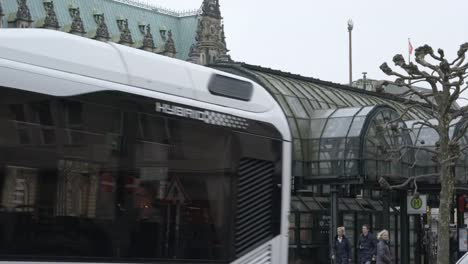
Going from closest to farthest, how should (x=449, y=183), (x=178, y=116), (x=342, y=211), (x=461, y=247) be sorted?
(x=178, y=116) < (x=449, y=183) < (x=461, y=247) < (x=342, y=211)

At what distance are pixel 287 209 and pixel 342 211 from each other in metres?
20.8

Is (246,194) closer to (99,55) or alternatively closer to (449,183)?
(99,55)

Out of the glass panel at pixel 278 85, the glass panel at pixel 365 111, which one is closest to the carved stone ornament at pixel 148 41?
the glass panel at pixel 278 85

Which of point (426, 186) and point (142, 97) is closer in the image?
point (142, 97)

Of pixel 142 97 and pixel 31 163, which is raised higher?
pixel 142 97

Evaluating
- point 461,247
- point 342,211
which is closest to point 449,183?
point 461,247

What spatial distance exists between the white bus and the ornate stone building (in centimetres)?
9748

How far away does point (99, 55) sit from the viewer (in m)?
7.81

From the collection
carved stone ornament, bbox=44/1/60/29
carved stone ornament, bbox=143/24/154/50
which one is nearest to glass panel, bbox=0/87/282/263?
carved stone ornament, bbox=44/1/60/29

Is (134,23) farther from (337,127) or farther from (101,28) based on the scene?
(337,127)

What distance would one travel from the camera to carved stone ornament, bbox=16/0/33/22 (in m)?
106

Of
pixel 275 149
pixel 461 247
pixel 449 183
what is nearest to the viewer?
pixel 275 149

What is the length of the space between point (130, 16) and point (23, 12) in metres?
22.3

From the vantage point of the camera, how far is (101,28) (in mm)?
116500
